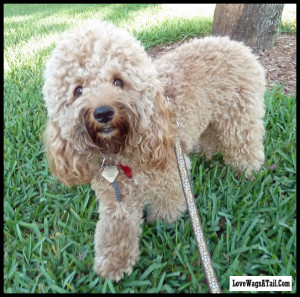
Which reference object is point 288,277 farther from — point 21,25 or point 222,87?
point 21,25

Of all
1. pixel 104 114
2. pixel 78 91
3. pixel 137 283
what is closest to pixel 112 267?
pixel 137 283

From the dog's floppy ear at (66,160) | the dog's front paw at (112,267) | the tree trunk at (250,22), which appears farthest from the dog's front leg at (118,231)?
the tree trunk at (250,22)

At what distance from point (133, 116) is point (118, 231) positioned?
889 mm

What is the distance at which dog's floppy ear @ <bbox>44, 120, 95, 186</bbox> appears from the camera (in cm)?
181

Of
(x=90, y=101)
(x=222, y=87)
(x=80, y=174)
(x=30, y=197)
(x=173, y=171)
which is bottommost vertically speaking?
(x=30, y=197)

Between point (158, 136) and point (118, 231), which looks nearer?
point (158, 136)

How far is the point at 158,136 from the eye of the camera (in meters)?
1.82

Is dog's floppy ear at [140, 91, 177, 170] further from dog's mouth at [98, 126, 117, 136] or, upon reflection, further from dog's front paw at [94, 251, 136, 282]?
dog's front paw at [94, 251, 136, 282]

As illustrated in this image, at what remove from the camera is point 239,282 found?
186 centimetres

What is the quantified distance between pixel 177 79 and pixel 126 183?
872 millimetres

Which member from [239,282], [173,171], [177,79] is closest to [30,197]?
[173,171]

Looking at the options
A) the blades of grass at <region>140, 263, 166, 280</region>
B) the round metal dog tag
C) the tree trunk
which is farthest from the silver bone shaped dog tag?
the tree trunk

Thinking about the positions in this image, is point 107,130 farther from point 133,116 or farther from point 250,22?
point 250,22

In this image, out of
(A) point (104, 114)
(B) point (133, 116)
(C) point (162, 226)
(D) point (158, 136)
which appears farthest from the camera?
(C) point (162, 226)
